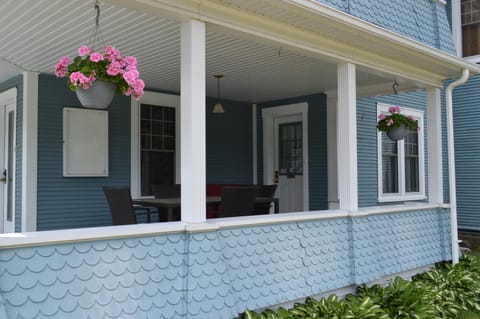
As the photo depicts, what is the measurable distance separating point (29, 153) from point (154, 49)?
2.24m

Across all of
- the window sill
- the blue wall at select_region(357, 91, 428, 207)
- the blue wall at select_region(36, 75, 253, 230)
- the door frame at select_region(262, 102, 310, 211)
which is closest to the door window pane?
the door frame at select_region(262, 102, 310, 211)

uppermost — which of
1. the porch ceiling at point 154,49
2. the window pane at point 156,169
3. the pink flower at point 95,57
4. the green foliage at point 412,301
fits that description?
the porch ceiling at point 154,49

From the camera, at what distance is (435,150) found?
6.24 m

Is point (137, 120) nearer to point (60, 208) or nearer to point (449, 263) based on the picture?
point (60, 208)

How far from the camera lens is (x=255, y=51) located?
17.5ft

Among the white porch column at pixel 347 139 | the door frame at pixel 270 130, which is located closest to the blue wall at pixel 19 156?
the white porch column at pixel 347 139

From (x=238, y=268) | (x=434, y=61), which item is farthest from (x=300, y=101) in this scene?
(x=238, y=268)

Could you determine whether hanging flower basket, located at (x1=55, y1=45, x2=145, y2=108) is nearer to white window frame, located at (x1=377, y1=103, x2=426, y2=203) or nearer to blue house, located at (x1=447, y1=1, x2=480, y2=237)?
white window frame, located at (x1=377, y1=103, x2=426, y2=203)

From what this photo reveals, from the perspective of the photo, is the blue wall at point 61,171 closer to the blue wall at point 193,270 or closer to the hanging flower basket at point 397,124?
the blue wall at point 193,270

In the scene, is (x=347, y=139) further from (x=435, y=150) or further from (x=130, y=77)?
(x=130, y=77)

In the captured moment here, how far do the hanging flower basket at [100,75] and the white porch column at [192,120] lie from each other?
1.27 feet

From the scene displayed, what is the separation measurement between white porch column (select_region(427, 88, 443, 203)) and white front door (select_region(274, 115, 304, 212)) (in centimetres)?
257

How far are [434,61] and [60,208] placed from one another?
17.0 feet

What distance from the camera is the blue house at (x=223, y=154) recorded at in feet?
10.2
